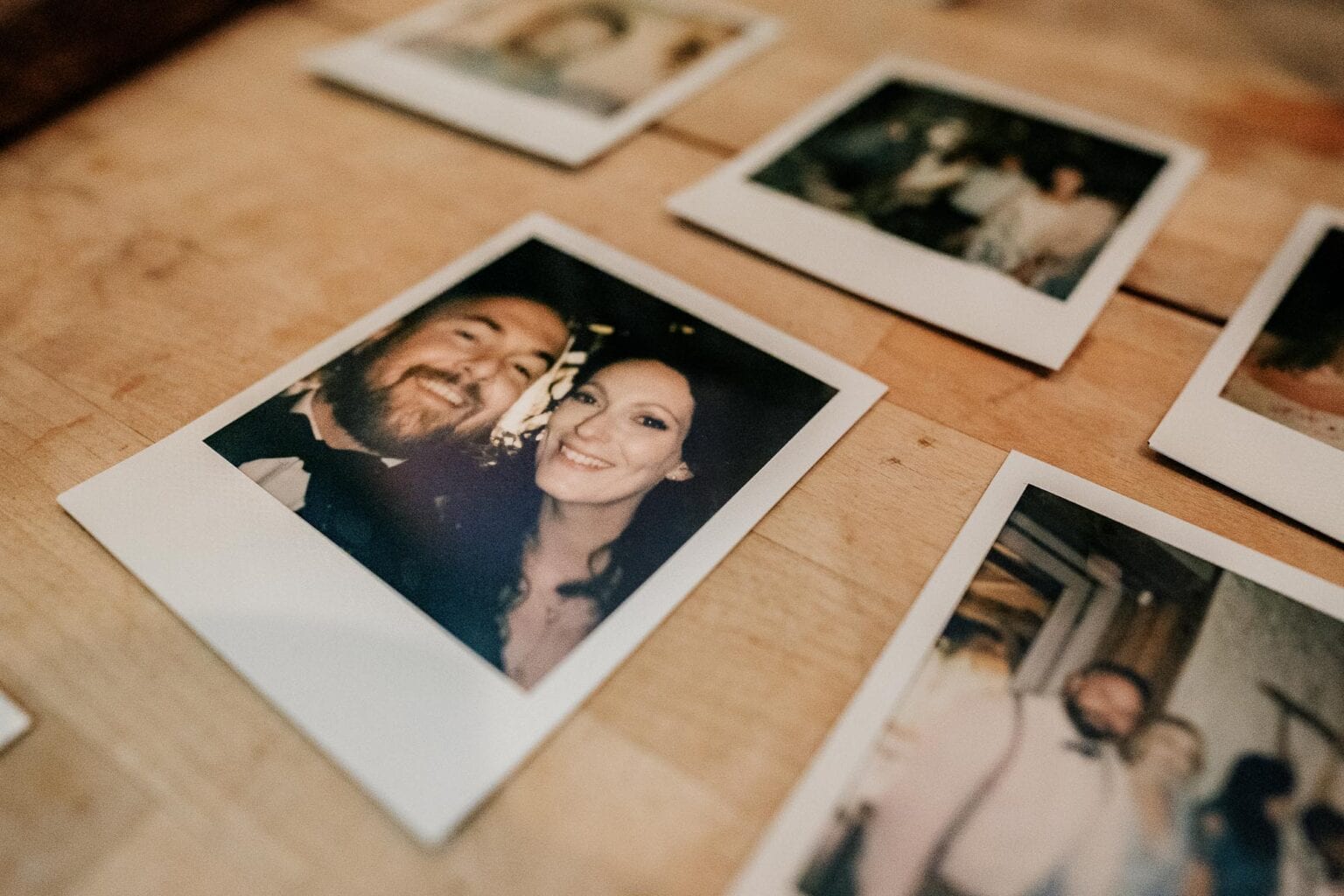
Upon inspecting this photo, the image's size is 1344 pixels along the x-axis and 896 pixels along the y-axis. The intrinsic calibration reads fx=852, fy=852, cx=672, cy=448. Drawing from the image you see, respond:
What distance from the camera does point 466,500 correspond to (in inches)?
17.6

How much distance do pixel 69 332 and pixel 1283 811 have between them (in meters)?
0.70

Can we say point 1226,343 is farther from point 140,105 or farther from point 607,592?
point 140,105

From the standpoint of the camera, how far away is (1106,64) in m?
0.77

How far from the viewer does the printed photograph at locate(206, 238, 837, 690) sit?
0.42m

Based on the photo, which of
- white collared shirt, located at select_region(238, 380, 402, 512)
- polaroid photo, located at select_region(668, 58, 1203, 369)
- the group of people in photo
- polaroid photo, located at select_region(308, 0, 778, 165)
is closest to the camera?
the group of people in photo

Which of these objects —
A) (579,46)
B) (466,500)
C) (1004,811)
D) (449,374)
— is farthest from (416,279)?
(1004,811)

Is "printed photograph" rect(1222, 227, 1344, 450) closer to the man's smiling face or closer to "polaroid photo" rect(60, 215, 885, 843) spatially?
"polaroid photo" rect(60, 215, 885, 843)

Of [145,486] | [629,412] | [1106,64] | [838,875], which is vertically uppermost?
[1106,64]

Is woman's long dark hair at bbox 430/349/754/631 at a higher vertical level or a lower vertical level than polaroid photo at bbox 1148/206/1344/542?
lower

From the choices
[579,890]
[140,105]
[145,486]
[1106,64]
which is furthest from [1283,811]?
[140,105]

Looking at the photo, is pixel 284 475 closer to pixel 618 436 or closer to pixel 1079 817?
pixel 618 436

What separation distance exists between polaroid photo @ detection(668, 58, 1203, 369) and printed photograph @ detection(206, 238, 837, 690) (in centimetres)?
11

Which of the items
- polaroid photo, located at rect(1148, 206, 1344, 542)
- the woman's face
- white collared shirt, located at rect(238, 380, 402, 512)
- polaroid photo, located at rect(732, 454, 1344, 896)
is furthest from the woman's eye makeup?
polaroid photo, located at rect(1148, 206, 1344, 542)

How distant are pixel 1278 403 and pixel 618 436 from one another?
15.1 inches
